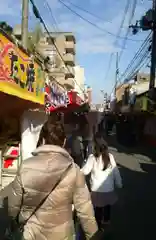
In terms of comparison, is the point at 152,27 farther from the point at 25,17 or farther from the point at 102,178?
the point at 102,178

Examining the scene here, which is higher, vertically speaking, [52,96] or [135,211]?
[52,96]

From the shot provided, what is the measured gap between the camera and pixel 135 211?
6695mm

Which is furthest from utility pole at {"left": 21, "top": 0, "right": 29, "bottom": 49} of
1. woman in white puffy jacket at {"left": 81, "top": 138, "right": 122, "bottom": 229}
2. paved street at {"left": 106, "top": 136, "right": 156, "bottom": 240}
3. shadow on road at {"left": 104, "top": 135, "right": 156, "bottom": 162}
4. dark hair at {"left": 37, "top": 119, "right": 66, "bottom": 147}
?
shadow on road at {"left": 104, "top": 135, "right": 156, "bottom": 162}

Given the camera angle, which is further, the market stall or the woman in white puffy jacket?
the woman in white puffy jacket

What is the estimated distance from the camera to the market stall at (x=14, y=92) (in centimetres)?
518

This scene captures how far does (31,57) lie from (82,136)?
3795 mm

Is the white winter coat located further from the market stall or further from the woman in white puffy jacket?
the market stall

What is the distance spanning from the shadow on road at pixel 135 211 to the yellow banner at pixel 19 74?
9.16 ft

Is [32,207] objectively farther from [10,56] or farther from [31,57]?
[31,57]

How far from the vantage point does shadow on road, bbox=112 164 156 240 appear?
549 cm

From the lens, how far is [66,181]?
2.66 meters

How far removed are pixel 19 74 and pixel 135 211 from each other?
350cm

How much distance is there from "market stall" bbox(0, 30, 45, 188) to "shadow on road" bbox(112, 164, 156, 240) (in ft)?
9.03

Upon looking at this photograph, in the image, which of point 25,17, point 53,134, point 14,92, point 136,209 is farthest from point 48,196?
point 25,17
